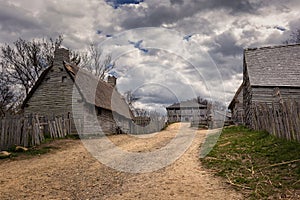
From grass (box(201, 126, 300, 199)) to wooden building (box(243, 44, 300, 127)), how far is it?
8654mm

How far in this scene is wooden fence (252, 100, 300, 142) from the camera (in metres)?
7.54

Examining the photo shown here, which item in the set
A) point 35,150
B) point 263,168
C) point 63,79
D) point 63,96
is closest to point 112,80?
point 63,79

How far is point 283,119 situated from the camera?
847cm

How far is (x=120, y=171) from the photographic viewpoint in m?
7.57

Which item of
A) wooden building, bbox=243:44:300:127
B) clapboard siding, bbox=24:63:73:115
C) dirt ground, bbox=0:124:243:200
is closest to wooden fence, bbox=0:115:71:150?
dirt ground, bbox=0:124:243:200

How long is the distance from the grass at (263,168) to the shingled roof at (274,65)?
9.61m

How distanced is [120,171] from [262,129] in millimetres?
7721

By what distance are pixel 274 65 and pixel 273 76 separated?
127 centimetres

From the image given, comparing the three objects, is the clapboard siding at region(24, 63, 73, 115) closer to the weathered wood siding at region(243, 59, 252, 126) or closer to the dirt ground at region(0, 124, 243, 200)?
the dirt ground at region(0, 124, 243, 200)

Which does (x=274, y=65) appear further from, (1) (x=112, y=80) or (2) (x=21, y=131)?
(1) (x=112, y=80)

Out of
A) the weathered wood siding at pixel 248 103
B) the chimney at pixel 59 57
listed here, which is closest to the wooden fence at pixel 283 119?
the weathered wood siding at pixel 248 103

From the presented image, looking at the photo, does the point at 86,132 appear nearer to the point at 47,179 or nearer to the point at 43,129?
the point at 43,129

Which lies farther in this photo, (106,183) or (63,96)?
(63,96)

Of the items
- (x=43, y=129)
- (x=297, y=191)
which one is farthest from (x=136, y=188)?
(x=43, y=129)
